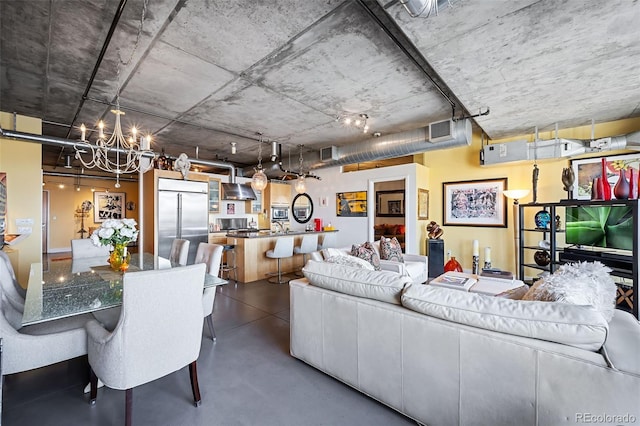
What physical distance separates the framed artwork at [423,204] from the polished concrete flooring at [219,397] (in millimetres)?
4268

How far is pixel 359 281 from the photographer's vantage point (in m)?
1.94

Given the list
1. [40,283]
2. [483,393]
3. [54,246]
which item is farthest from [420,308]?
[54,246]

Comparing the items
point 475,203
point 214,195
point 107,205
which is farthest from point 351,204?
point 107,205

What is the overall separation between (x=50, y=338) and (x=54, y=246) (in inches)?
401

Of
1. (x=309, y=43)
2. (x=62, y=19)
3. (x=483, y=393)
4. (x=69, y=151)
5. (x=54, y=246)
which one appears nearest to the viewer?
(x=483, y=393)

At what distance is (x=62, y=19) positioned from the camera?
6.96 feet

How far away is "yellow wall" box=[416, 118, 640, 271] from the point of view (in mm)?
4434

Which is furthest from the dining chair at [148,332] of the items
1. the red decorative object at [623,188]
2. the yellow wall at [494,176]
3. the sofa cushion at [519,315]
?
the yellow wall at [494,176]

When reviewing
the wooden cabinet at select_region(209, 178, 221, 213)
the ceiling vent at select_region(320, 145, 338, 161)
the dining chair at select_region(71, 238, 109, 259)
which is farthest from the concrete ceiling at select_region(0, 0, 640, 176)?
the wooden cabinet at select_region(209, 178, 221, 213)

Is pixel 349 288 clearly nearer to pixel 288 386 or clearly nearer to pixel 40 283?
pixel 288 386

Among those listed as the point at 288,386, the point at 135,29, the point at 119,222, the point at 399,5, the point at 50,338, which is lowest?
the point at 288,386

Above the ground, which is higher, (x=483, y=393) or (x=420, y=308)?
(x=420, y=308)

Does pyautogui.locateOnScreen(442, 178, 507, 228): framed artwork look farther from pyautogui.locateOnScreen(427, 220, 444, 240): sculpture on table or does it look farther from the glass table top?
the glass table top

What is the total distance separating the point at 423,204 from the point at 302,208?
3522 millimetres
